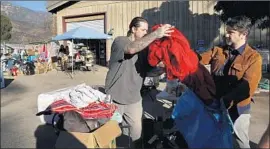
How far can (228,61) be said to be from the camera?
7.57ft

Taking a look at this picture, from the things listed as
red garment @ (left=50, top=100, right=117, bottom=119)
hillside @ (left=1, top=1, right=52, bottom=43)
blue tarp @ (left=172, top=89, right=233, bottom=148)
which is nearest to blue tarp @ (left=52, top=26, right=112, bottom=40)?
red garment @ (left=50, top=100, right=117, bottom=119)

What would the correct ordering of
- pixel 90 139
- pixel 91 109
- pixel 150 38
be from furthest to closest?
pixel 91 109, pixel 150 38, pixel 90 139

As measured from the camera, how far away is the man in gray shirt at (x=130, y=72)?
2246mm

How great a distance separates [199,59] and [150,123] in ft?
3.52

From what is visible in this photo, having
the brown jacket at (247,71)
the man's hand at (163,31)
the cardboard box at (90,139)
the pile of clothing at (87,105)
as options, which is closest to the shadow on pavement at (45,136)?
the pile of clothing at (87,105)

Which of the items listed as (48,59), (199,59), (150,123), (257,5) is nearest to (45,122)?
(150,123)

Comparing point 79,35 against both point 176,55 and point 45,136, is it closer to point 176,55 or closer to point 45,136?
point 45,136

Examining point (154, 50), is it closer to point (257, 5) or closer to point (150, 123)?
point (150, 123)

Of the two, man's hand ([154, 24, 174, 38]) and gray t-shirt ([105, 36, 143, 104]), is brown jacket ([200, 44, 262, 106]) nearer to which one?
man's hand ([154, 24, 174, 38])

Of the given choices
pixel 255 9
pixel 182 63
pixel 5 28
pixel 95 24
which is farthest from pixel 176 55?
pixel 95 24

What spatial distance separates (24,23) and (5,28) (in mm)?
353

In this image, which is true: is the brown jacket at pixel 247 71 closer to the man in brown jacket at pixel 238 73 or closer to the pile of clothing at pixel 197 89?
the man in brown jacket at pixel 238 73

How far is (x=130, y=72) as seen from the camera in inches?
99.7

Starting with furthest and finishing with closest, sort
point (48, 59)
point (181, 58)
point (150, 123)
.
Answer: point (48, 59), point (150, 123), point (181, 58)
